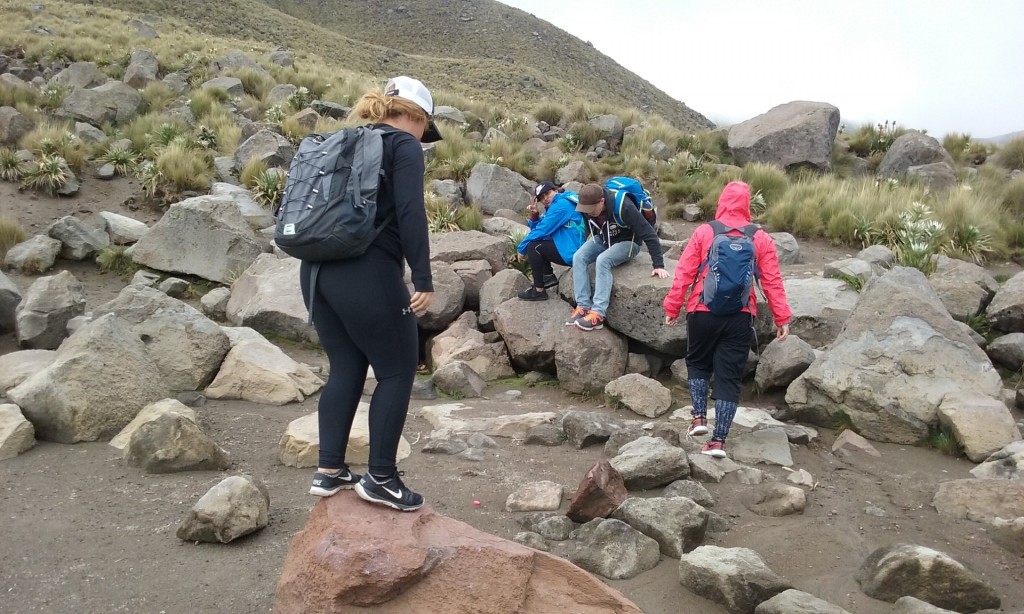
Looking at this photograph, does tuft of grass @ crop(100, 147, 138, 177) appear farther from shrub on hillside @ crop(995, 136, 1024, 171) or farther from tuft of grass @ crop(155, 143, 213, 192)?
shrub on hillside @ crop(995, 136, 1024, 171)

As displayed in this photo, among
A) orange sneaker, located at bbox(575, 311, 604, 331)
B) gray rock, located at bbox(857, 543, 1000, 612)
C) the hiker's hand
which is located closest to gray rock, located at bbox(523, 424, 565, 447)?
orange sneaker, located at bbox(575, 311, 604, 331)

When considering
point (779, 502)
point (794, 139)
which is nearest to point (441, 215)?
point (779, 502)

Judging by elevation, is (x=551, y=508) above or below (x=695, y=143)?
below

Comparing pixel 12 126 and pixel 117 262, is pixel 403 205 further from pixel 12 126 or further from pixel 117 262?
pixel 12 126

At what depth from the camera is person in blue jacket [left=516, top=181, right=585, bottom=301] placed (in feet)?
25.6

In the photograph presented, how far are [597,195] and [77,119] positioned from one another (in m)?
12.7

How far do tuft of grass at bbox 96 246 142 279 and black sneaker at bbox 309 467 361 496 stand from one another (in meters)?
7.70

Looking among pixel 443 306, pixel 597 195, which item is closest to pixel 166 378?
pixel 443 306

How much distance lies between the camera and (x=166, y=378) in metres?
6.30

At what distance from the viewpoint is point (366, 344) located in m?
2.94

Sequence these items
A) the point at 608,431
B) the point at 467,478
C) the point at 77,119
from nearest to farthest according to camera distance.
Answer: the point at 467,478 → the point at 608,431 → the point at 77,119

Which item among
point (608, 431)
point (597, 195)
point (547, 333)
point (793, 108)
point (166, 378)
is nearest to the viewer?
point (608, 431)

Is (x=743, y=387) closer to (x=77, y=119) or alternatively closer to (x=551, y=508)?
(x=551, y=508)

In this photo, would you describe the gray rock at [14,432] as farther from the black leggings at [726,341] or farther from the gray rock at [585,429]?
the black leggings at [726,341]
